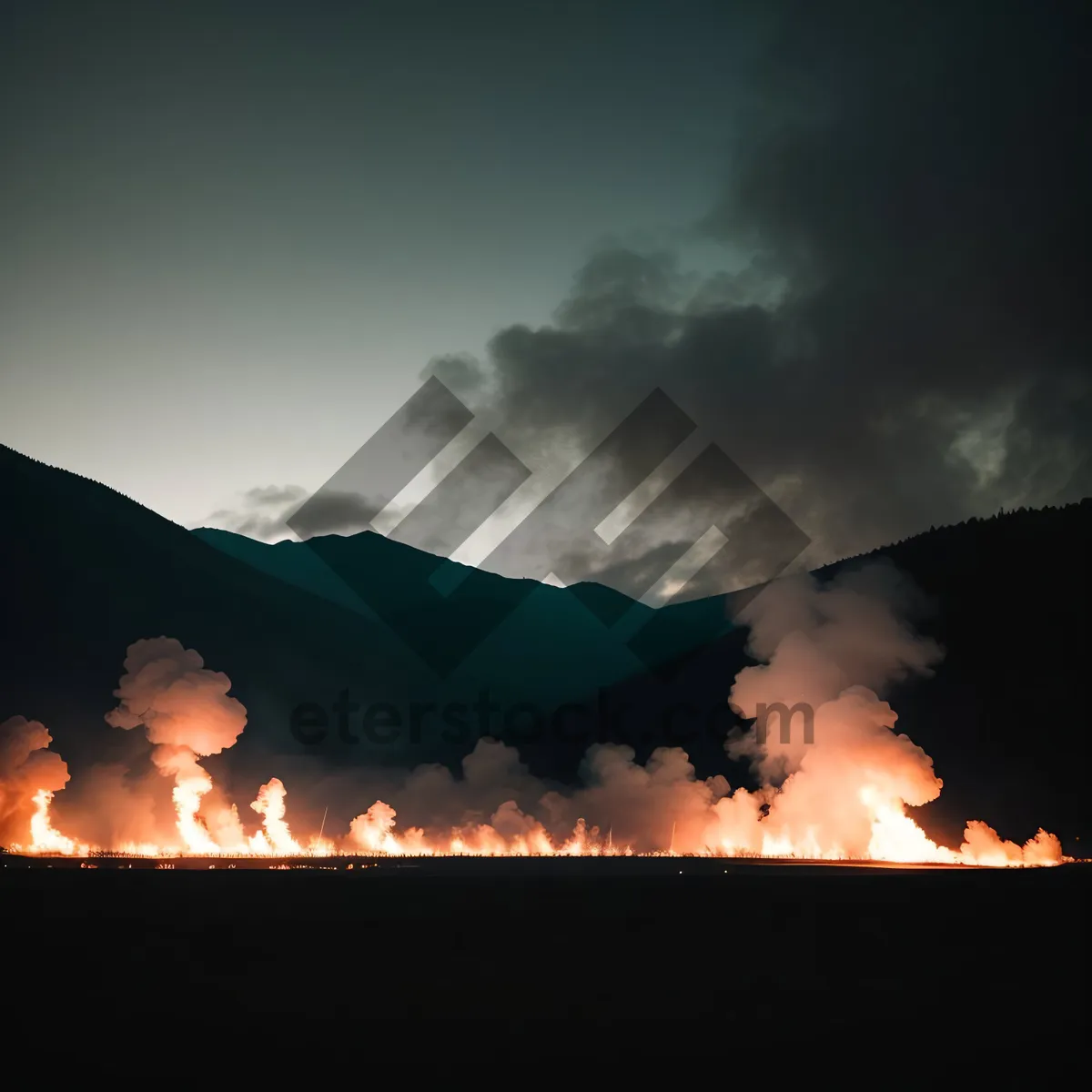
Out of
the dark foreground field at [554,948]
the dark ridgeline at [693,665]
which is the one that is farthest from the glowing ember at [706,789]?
the dark ridgeline at [693,665]

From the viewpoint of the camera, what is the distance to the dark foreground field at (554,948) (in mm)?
21703

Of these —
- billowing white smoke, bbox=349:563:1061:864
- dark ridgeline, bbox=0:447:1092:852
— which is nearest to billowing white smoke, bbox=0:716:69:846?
billowing white smoke, bbox=349:563:1061:864

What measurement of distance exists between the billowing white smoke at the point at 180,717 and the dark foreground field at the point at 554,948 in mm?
26291

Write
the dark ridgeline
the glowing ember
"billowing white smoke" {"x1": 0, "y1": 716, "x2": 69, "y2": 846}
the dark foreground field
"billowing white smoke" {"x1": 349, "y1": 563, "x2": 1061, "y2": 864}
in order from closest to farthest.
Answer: the dark foreground field, "billowing white smoke" {"x1": 349, "y1": 563, "x2": 1061, "y2": 864}, the glowing ember, "billowing white smoke" {"x1": 0, "y1": 716, "x2": 69, "y2": 846}, the dark ridgeline

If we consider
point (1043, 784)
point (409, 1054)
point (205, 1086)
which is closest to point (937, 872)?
point (409, 1054)

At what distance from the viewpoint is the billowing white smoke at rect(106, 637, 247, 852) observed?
245 ft

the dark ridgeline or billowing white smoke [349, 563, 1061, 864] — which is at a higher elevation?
the dark ridgeline

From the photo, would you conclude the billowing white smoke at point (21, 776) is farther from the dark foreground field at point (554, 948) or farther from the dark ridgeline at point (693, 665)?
the dark ridgeline at point (693, 665)

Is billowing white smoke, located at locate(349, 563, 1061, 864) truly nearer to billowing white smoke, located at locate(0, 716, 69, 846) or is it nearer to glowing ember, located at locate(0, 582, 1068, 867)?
glowing ember, located at locate(0, 582, 1068, 867)

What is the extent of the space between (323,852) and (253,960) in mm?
51527

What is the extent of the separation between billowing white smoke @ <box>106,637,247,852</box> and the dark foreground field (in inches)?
1035

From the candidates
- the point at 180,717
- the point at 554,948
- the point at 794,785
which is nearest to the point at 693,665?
the point at 794,785

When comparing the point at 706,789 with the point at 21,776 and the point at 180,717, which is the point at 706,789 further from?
the point at 21,776

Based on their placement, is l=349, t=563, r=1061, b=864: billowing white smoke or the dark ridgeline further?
the dark ridgeline
